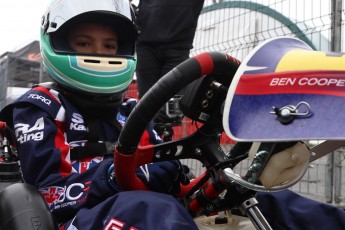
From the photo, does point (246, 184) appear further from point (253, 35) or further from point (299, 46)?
point (253, 35)

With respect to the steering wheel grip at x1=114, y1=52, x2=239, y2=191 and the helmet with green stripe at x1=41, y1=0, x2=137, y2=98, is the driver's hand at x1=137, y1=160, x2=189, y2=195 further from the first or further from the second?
the helmet with green stripe at x1=41, y1=0, x2=137, y2=98

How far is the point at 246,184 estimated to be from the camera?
0.84m

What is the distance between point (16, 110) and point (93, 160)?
306 mm

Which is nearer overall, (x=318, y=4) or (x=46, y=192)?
(x=46, y=192)

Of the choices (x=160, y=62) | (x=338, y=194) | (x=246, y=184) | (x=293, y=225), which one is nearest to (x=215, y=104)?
(x=246, y=184)

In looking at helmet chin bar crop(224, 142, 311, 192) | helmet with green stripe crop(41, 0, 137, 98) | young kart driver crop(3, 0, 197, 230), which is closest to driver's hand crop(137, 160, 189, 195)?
young kart driver crop(3, 0, 197, 230)

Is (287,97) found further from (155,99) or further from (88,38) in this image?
(88,38)

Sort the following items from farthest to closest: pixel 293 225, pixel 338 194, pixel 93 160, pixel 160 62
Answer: pixel 338 194 → pixel 160 62 → pixel 93 160 → pixel 293 225

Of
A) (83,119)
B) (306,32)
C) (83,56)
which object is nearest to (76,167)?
(83,119)

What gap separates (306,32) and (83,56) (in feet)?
5.80

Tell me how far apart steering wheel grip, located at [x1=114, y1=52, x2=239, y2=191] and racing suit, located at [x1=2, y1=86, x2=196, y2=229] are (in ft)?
0.24

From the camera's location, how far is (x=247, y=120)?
0.80 meters

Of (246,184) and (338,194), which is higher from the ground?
(246,184)

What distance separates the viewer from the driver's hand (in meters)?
1.05
